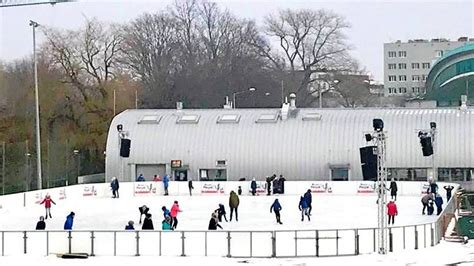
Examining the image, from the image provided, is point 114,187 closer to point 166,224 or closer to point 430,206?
point 430,206

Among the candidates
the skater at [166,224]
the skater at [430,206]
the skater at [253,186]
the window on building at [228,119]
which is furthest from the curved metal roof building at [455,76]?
the skater at [166,224]

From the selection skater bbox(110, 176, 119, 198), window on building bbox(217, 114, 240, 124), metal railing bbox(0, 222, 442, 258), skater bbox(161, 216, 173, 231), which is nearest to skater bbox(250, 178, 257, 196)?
skater bbox(110, 176, 119, 198)

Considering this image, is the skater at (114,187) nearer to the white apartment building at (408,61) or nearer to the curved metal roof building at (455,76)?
the curved metal roof building at (455,76)

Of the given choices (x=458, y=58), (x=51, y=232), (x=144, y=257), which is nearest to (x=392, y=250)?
(x=144, y=257)

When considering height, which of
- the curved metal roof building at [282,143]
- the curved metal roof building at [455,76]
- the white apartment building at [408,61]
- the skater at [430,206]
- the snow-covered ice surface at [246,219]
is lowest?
the snow-covered ice surface at [246,219]

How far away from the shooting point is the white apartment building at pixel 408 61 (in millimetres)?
158250

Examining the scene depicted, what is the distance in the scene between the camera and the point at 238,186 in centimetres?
4441

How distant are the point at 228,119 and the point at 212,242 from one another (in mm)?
33012

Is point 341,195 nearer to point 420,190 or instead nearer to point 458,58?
point 420,190

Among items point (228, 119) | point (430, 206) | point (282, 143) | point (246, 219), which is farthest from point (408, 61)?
point (246, 219)

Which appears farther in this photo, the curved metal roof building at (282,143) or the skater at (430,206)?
the curved metal roof building at (282,143)

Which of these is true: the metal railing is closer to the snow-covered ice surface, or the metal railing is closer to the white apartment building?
the snow-covered ice surface

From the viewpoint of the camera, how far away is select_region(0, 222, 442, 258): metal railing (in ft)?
71.3

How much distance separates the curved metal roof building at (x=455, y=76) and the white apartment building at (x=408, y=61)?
66.4m
